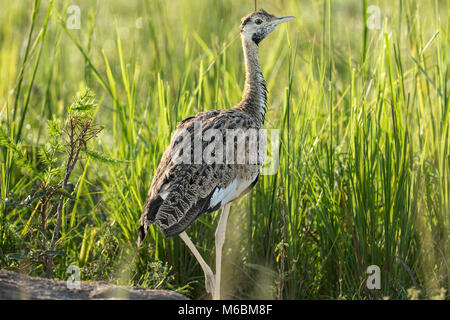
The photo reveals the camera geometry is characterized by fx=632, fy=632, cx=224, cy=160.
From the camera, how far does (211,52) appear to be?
3.97 m

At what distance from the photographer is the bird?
9.11ft

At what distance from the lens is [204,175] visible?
293 cm

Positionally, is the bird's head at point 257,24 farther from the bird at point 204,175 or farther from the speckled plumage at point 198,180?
the speckled plumage at point 198,180

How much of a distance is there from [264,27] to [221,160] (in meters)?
0.87

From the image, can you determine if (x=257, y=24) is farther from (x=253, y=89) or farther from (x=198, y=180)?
(x=198, y=180)

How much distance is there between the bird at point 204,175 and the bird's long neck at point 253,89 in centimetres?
2

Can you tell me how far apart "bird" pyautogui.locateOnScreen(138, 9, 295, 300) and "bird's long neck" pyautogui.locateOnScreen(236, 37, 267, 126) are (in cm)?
2

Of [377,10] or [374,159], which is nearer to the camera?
[374,159]

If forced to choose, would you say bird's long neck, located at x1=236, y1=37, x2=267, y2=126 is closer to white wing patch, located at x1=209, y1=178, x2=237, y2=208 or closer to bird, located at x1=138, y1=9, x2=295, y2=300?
bird, located at x1=138, y1=9, x2=295, y2=300

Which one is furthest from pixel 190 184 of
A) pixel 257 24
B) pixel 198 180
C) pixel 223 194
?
pixel 257 24

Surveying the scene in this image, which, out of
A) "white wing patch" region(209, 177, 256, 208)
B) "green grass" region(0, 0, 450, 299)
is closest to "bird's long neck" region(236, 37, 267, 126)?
"green grass" region(0, 0, 450, 299)
